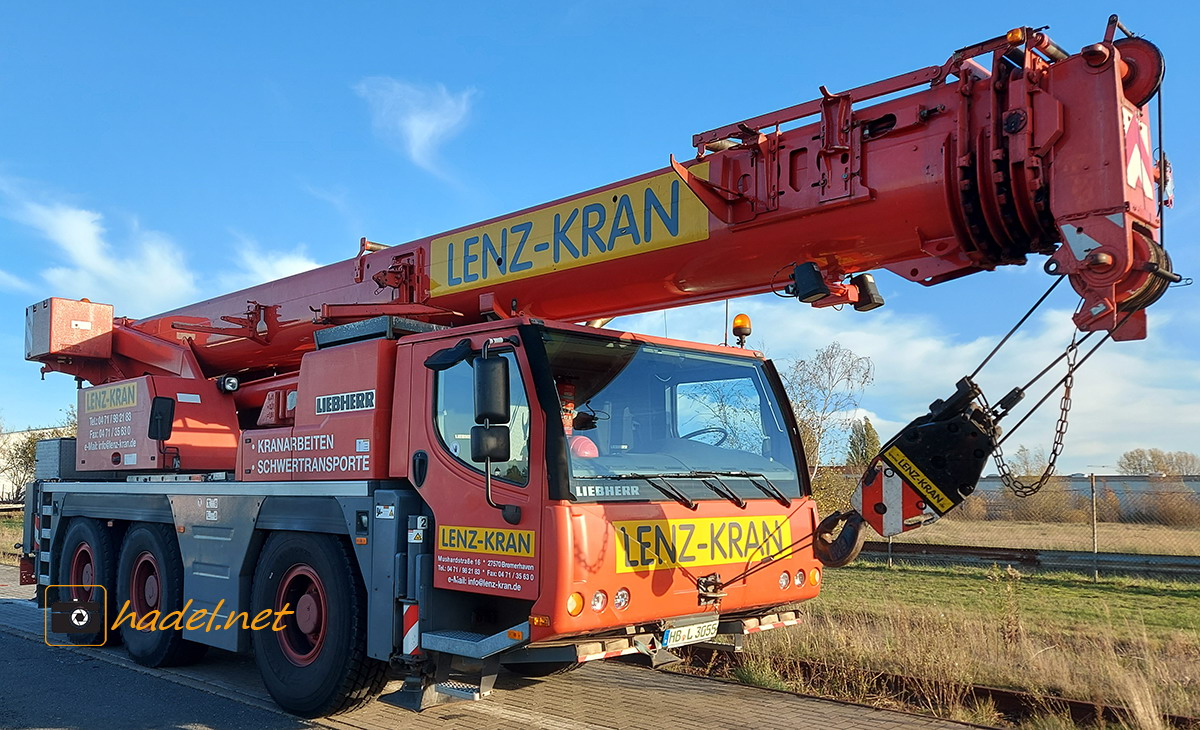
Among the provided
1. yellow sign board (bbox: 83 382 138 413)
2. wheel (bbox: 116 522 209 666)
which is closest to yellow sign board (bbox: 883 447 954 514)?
wheel (bbox: 116 522 209 666)

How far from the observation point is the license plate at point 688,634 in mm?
5320

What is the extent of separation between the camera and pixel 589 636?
5.11 meters

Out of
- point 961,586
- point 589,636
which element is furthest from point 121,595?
point 961,586

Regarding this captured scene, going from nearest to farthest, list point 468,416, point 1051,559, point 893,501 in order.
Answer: point 893,501
point 468,416
point 1051,559

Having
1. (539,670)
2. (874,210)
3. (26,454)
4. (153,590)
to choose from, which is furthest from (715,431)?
(26,454)

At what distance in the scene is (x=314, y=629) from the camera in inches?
248

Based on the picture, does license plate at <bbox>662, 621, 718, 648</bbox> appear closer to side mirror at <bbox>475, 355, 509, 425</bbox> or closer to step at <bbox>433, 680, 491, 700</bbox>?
step at <bbox>433, 680, 491, 700</bbox>

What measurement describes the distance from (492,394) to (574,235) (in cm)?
155

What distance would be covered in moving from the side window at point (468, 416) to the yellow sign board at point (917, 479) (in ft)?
6.18

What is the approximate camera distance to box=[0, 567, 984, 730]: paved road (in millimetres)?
6102

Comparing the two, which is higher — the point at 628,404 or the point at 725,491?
the point at 628,404

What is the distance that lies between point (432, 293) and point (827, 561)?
11.1 feet

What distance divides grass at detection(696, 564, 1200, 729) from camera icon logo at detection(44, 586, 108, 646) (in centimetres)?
582

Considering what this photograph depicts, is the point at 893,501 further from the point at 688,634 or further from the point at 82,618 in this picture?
the point at 82,618
